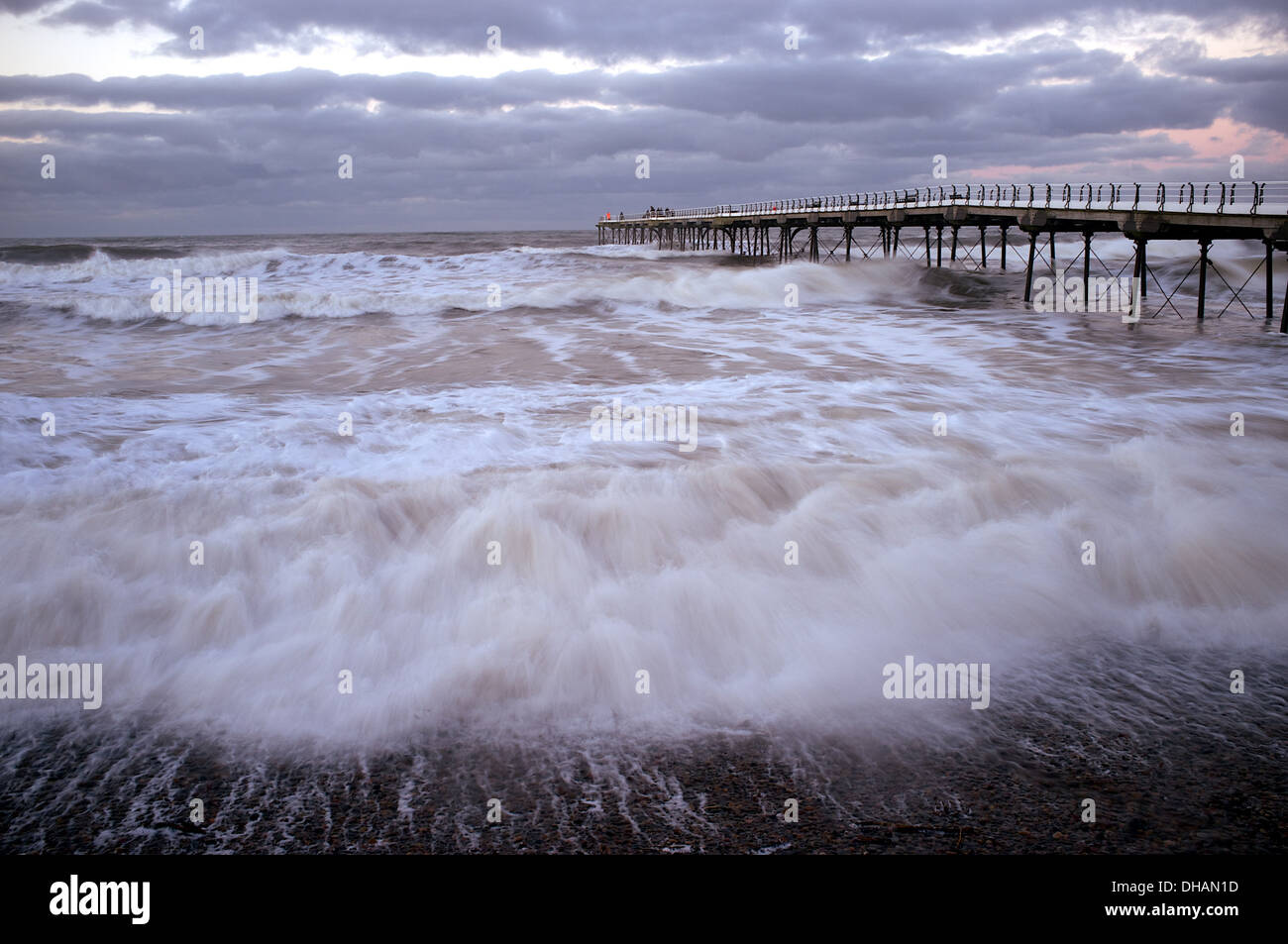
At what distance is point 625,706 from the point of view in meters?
5.50

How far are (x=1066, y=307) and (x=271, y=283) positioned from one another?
33.6 m

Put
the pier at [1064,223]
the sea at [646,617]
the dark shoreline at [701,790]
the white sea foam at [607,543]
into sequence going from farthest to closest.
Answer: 1. the pier at [1064,223]
2. the white sea foam at [607,543]
3. the sea at [646,617]
4. the dark shoreline at [701,790]

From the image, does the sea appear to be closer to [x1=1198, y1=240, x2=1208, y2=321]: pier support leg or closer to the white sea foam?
the white sea foam

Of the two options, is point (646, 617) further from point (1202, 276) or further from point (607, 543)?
point (1202, 276)

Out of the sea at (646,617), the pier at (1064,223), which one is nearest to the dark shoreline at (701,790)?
the sea at (646,617)

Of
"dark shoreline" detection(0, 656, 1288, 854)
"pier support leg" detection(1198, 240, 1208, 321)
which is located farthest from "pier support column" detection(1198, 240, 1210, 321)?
"dark shoreline" detection(0, 656, 1288, 854)

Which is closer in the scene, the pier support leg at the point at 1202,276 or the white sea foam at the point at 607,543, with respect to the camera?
the white sea foam at the point at 607,543

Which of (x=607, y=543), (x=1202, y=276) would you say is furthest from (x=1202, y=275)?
(x=607, y=543)

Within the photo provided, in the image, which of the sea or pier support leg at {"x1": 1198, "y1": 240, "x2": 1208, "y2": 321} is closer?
the sea

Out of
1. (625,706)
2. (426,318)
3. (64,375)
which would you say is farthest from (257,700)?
(426,318)

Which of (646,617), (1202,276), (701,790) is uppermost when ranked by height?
(1202,276)

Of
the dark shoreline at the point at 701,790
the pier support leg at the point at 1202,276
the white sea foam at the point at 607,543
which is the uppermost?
the pier support leg at the point at 1202,276

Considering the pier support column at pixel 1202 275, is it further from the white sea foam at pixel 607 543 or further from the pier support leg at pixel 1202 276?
the white sea foam at pixel 607 543

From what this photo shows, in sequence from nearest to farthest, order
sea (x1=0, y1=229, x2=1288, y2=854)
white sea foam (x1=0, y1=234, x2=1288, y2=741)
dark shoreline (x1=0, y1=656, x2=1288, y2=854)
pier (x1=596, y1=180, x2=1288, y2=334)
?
dark shoreline (x1=0, y1=656, x2=1288, y2=854), sea (x1=0, y1=229, x2=1288, y2=854), white sea foam (x1=0, y1=234, x2=1288, y2=741), pier (x1=596, y1=180, x2=1288, y2=334)
